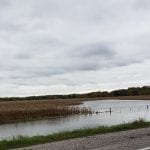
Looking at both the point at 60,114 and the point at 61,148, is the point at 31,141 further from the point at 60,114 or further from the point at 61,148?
the point at 60,114

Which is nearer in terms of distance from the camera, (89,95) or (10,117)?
(10,117)

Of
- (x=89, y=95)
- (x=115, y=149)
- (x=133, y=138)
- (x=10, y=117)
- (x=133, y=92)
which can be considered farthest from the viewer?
(x=89, y=95)

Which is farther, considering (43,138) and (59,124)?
(59,124)

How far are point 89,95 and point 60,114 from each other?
12451cm

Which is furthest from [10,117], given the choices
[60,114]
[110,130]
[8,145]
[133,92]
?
[133,92]

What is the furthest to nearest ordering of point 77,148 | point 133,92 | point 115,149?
1. point 133,92
2. point 77,148
3. point 115,149

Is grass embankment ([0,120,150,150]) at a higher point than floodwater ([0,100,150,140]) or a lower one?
higher

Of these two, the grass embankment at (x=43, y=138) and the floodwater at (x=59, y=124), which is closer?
the grass embankment at (x=43, y=138)

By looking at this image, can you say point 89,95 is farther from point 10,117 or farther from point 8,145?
point 8,145

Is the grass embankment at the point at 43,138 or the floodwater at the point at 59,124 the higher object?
the grass embankment at the point at 43,138

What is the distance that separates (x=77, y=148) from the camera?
1002 centimetres

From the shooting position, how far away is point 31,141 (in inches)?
500

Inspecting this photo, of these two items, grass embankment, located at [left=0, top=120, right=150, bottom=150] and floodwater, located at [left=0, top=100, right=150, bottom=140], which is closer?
grass embankment, located at [left=0, top=120, right=150, bottom=150]

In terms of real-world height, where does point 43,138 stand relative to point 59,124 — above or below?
above
